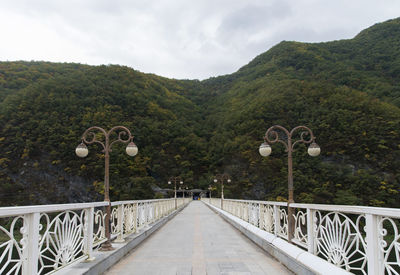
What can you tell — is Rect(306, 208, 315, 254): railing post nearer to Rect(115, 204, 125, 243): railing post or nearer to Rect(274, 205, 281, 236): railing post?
Rect(274, 205, 281, 236): railing post

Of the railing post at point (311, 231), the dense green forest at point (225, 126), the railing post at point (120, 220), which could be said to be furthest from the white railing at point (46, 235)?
the dense green forest at point (225, 126)

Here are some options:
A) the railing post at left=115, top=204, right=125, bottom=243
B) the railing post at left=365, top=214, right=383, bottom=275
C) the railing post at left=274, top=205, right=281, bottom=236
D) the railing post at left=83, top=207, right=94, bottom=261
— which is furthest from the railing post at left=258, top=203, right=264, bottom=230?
the railing post at left=365, top=214, right=383, bottom=275

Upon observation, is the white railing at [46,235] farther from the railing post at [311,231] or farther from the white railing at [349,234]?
the railing post at [311,231]

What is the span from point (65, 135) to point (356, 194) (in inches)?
2602

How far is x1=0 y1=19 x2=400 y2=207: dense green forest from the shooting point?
61.9 m

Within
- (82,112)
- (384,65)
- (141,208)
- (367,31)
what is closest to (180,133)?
(82,112)

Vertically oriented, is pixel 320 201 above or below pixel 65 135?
below

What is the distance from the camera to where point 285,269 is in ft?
15.4

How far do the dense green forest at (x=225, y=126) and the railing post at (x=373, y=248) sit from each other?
5001cm

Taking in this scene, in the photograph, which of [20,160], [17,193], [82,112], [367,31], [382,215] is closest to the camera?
[382,215]

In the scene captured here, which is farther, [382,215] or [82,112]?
[82,112]

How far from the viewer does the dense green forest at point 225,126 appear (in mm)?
61938

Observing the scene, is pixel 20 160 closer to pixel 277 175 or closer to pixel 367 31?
pixel 277 175

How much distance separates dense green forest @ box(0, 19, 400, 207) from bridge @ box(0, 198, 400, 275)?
46.7 m
